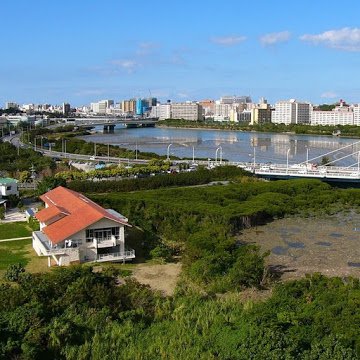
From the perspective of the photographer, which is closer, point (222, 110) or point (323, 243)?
point (323, 243)

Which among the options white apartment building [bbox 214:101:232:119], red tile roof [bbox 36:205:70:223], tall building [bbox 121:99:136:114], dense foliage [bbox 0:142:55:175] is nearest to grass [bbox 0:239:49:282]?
red tile roof [bbox 36:205:70:223]

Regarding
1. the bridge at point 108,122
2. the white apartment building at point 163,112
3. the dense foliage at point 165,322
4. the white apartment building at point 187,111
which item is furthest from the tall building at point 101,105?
the dense foliage at point 165,322

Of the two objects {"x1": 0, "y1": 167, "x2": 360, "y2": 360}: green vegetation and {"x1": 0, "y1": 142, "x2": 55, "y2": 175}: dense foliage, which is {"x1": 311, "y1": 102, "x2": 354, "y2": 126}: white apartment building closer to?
{"x1": 0, "y1": 142, "x2": 55, "y2": 175}: dense foliage

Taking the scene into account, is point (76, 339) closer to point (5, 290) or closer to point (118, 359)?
point (118, 359)

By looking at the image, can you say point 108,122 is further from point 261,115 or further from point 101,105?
point 101,105

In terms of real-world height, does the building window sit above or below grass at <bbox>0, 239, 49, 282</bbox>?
above

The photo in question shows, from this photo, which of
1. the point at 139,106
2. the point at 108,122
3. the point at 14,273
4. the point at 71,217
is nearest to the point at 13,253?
the point at 71,217

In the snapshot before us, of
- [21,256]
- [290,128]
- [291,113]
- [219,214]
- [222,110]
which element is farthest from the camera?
[222,110]

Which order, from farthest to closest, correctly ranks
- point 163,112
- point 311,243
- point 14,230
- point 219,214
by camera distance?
A: point 163,112
point 219,214
point 14,230
point 311,243
